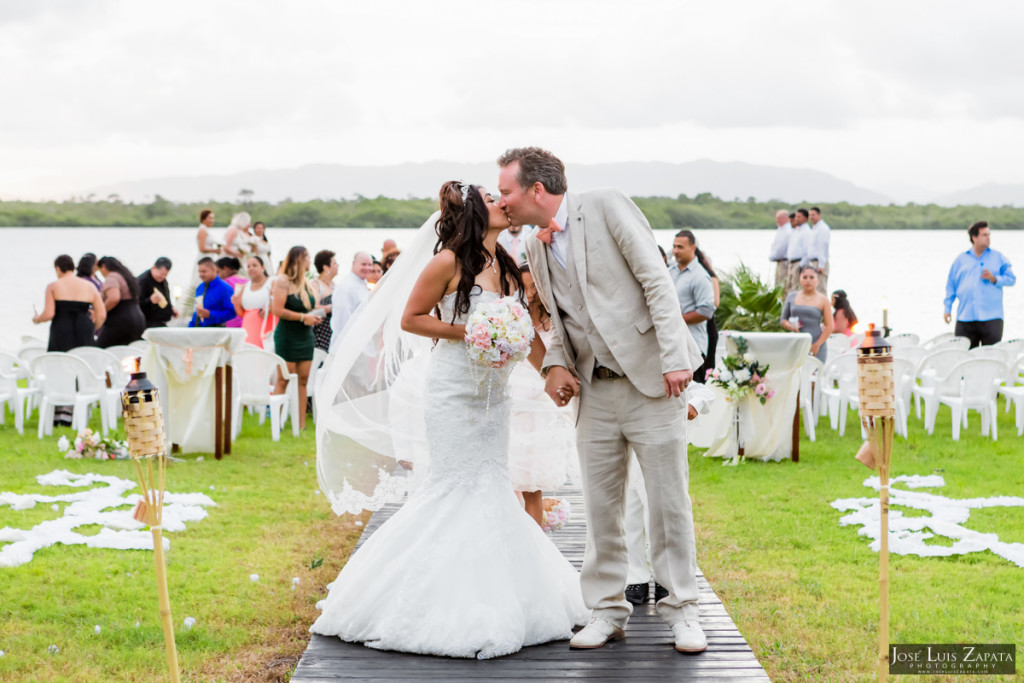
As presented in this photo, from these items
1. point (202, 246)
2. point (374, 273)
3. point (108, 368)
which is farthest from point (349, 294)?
point (202, 246)

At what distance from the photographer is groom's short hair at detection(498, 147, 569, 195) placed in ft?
12.6

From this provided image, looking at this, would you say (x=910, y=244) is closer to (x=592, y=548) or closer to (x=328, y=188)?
(x=328, y=188)

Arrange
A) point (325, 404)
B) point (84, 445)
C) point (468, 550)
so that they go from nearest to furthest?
point (468, 550)
point (325, 404)
point (84, 445)

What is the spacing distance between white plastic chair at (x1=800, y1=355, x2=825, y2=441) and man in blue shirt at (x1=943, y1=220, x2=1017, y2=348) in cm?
A: 258

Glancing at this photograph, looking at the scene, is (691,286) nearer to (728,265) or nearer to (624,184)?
(728,265)

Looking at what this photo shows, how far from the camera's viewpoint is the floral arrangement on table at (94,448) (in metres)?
9.12

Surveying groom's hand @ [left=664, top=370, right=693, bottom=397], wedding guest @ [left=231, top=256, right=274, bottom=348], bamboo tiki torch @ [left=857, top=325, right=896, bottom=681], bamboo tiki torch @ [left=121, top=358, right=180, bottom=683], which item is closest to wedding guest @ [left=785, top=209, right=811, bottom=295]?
wedding guest @ [left=231, top=256, right=274, bottom=348]

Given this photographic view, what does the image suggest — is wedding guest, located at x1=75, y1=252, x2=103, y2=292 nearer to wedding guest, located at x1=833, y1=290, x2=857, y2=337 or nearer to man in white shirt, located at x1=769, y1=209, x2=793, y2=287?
wedding guest, located at x1=833, y1=290, x2=857, y2=337

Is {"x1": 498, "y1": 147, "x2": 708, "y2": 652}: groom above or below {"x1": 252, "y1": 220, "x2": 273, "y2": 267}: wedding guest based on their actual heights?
below

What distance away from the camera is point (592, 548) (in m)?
4.11

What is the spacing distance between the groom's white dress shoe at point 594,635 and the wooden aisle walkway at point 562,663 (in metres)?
0.03

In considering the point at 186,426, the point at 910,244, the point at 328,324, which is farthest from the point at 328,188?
the point at 186,426

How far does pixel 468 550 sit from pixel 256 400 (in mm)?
6717

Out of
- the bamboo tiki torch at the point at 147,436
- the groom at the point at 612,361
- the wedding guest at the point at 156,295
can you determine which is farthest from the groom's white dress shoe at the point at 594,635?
the wedding guest at the point at 156,295
